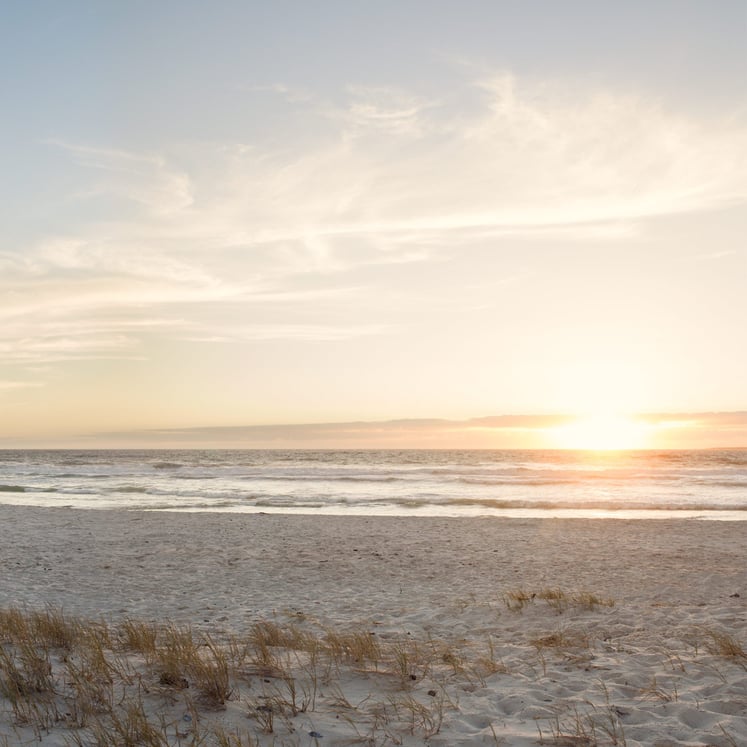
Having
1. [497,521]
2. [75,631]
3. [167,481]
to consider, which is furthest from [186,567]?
[167,481]

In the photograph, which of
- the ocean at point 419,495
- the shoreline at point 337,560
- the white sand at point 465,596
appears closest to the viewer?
the white sand at point 465,596

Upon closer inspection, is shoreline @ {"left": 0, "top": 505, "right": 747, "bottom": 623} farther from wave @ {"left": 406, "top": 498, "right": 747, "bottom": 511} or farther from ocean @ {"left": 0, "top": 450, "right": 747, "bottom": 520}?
wave @ {"left": 406, "top": 498, "right": 747, "bottom": 511}

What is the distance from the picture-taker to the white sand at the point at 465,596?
554 cm

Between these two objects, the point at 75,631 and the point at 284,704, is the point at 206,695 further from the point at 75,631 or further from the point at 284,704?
the point at 75,631

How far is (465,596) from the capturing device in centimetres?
1141

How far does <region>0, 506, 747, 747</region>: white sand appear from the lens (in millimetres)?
5535

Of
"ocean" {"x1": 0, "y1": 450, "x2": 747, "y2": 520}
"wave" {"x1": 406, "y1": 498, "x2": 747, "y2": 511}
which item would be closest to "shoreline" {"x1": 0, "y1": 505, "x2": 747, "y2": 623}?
"ocean" {"x1": 0, "y1": 450, "x2": 747, "y2": 520}

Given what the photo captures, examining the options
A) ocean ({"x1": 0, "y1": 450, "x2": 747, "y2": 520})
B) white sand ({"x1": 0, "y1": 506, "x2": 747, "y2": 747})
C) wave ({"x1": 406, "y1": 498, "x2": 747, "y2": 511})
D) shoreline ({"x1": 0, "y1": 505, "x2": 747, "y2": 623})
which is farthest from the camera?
wave ({"x1": 406, "y1": 498, "x2": 747, "y2": 511})

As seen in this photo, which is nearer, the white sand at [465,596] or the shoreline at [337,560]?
the white sand at [465,596]

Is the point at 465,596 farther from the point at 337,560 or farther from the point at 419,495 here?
the point at 419,495

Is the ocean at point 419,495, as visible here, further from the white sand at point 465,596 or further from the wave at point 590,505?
the white sand at point 465,596

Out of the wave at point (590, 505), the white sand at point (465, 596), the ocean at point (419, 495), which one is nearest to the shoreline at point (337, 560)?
the white sand at point (465, 596)

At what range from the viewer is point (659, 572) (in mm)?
13406

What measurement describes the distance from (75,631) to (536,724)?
5316 millimetres
